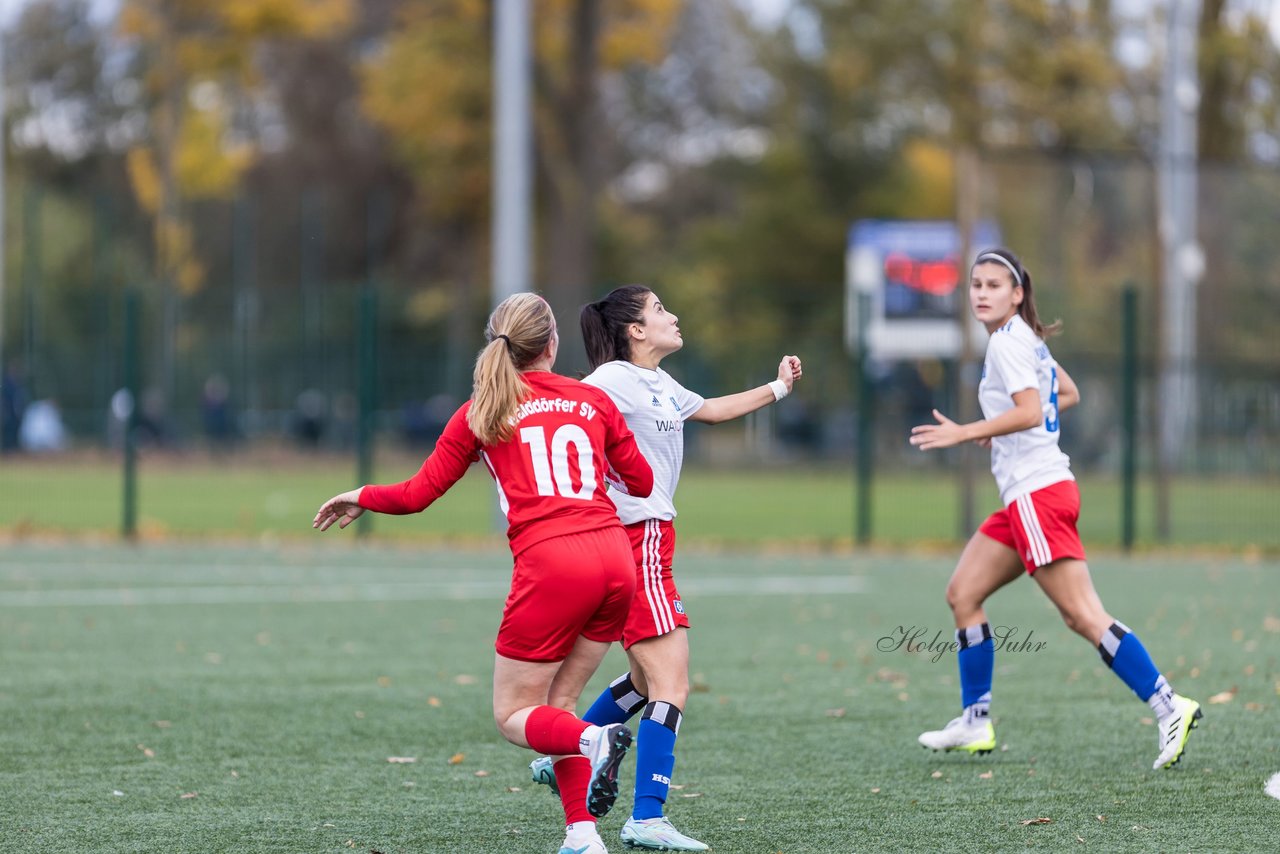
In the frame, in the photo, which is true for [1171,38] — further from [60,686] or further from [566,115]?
[60,686]

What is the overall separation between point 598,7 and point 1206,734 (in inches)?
1129

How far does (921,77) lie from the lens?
38125 millimetres

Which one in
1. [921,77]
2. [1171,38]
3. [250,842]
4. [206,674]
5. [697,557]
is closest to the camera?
[250,842]

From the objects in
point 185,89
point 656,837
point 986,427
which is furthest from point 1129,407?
point 185,89

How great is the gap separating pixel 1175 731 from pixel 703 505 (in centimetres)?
1624

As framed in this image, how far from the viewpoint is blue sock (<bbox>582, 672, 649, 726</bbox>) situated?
18.6 ft

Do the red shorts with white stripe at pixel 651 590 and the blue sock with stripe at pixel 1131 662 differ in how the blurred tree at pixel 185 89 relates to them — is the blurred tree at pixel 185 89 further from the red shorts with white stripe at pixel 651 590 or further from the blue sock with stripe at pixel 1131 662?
the red shorts with white stripe at pixel 651 590

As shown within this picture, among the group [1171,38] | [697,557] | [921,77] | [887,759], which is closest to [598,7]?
[921,77]

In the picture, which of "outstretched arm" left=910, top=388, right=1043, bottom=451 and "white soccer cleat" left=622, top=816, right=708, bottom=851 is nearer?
"white soccer cleat" left=622, top=816, right=708, bottom=851

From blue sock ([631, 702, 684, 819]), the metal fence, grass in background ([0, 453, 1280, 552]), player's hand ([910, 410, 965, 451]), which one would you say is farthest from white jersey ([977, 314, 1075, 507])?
grass in background ([0, 453, 1280, 552])

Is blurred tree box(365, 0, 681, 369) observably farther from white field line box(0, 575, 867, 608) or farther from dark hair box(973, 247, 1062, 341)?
dark hair box(973, 247, 1062, 341)

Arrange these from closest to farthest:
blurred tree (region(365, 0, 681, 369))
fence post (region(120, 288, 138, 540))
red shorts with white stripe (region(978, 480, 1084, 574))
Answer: red shorts with white stripe (region(978, 480, 1084, 574))
fence post (region(120, 288, 138, 540))
blurred tree (region(365, 0, 681, 369))

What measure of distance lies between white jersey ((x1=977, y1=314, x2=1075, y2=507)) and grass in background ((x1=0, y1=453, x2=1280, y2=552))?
9.86m

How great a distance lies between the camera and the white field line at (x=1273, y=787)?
5.79 metres
